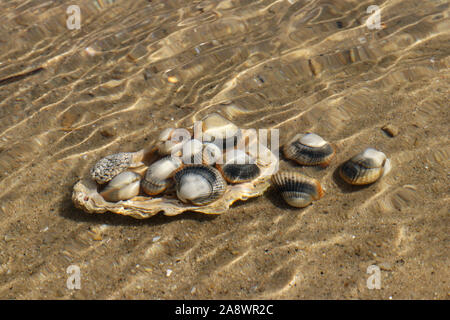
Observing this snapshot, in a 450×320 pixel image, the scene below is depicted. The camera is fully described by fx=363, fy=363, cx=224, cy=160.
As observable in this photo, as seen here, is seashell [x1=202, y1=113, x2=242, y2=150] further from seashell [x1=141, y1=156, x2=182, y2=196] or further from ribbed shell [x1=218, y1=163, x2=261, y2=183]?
seashell [x1=141, y1=156, x2=182, y2=196]

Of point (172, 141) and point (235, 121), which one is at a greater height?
point (172, 141)

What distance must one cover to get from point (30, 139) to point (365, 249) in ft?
12.7

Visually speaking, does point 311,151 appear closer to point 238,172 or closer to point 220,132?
point 238,172

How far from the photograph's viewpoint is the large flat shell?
10.9ft

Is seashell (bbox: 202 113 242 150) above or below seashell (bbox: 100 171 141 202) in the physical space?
below

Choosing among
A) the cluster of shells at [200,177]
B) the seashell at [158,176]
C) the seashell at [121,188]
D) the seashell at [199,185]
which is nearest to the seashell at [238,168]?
the cluster of shells at [200,177]

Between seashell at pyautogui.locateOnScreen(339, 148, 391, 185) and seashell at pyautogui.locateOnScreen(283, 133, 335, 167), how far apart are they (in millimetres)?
243

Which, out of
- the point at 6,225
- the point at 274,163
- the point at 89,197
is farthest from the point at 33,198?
the point at 274,163

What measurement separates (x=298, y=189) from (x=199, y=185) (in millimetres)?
928

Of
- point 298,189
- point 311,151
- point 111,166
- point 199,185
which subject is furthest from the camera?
point 311,151

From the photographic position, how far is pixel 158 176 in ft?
11.3

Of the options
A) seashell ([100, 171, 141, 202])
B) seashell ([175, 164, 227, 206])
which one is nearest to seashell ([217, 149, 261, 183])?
seashell ([175, 164, 227, 206])

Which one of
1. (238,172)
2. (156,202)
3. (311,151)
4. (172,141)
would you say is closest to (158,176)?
(156,202)

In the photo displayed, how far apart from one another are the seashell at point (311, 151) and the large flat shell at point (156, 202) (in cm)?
43
